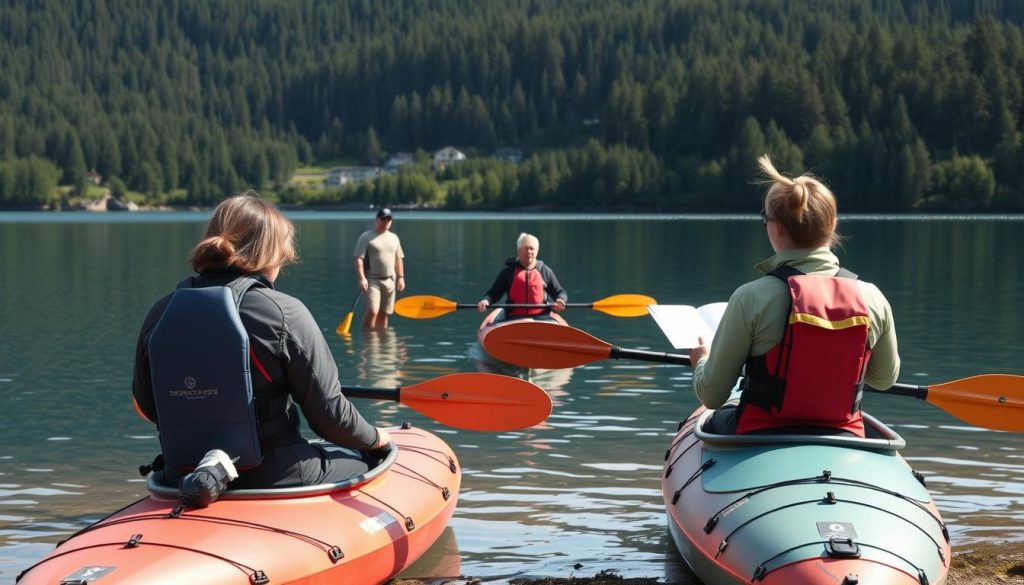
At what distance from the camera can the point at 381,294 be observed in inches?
894

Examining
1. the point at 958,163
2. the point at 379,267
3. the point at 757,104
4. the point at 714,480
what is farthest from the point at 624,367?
the point at 757,104

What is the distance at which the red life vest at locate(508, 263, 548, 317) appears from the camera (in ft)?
60.6

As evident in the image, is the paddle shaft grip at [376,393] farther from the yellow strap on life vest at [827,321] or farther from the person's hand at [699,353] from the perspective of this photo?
the yellow strap on life vest at [827,321]

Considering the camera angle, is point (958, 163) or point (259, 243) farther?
point (958, 163)

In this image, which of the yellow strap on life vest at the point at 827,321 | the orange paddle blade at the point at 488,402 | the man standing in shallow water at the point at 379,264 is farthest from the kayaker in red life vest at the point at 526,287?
the yellow strap on life vest at the point at 827,321

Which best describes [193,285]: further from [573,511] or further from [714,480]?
[573,511]

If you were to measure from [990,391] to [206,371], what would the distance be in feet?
19.1

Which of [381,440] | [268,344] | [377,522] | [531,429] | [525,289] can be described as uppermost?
[268,344]

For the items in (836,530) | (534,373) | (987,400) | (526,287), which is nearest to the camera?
(836,530)

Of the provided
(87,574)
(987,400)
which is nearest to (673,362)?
(987,400)

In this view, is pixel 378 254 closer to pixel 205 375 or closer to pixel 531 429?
pixel 531 429

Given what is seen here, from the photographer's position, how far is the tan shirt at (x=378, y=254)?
72.0 feet

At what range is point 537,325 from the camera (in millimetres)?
10781

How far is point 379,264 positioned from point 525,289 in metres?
4.32
